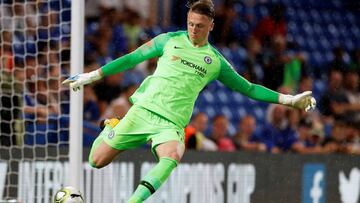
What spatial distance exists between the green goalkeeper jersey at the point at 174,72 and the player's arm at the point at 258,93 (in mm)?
61

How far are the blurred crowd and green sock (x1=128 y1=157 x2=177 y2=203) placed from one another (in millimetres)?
3051

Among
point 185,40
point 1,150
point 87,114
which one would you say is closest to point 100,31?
point 87,114

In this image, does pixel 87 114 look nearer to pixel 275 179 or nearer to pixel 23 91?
pixel 23 91

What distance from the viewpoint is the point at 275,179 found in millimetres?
10484

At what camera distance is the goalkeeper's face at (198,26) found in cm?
690

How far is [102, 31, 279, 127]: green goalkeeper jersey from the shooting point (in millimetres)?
7016

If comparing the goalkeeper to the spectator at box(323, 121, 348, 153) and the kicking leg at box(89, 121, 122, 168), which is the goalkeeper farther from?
the spectator at box(323, 121, 348, 153)

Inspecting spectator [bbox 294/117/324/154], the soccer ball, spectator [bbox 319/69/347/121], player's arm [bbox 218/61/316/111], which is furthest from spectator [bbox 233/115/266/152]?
the soccer ball

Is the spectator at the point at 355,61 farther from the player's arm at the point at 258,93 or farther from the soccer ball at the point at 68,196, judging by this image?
the soccer ball at the point at 68,196

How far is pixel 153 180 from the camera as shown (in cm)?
664

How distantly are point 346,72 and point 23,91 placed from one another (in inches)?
252

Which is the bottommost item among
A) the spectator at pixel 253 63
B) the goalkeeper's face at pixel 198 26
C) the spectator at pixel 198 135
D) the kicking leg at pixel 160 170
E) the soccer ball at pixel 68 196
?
the soccer ball at pixel 68 196

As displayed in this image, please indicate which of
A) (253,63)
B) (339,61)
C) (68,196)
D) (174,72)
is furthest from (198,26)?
(339,61)

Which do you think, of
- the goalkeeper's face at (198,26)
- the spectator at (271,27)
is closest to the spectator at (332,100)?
the spectator at (271,27)
